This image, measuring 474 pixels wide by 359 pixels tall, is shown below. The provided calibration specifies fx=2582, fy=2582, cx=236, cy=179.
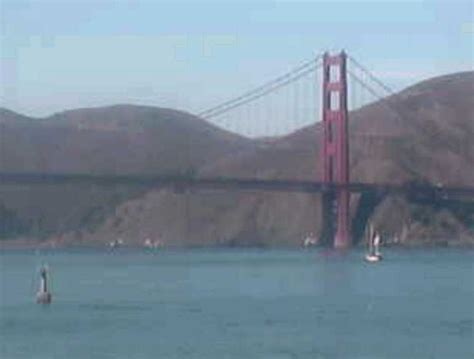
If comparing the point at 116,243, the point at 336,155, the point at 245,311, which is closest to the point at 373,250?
the point at 336,155

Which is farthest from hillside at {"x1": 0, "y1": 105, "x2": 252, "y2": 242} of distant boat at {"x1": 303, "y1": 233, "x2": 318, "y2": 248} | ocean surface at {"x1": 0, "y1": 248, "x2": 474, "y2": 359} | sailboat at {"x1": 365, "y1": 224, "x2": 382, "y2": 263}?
ocean surface at {"x1": 0, "y1": 248, "x2": 474, "y2": 359}

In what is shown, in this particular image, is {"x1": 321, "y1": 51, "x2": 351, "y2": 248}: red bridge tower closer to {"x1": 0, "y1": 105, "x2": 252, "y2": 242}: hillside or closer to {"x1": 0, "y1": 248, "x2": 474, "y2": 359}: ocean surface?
{"x1": 0, "y1": 248, "x2": 474, "y2": 359}: ocean surface

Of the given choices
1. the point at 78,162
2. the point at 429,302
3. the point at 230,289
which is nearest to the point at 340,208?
the point at 230,289

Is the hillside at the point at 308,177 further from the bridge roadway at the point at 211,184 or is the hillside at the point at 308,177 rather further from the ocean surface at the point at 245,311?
the ocean surface at the point at 245,311

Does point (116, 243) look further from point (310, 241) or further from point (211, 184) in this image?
point (211, 184)

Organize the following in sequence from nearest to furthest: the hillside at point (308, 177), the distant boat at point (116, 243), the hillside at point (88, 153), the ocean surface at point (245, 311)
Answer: the ocean surface at point (245, 311) → the hillside at point (308, 177) → the distant boat at point (116, 243) → the hillside at point (88, 153)

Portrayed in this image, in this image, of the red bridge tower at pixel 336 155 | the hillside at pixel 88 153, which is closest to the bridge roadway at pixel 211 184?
the red bridge tower at pixel 336 155
